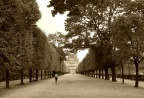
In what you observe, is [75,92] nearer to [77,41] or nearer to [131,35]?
[131,35]

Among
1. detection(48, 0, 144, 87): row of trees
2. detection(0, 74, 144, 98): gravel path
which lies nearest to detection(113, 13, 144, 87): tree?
detection(48, 0, 144, 87): row of trees

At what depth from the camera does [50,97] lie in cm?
1911

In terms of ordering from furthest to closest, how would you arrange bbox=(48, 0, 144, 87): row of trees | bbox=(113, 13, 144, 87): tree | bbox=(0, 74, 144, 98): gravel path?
bbox=(113, 13, 144, 87): tree
bbox=(0, 74, 144, 98): gravel path
bbox=(48, 0, 144, 87): row of trees

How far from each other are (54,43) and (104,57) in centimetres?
5651

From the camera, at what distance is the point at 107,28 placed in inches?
1951

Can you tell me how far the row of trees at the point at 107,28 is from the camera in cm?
1722

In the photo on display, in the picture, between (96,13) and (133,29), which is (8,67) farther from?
(96,13)

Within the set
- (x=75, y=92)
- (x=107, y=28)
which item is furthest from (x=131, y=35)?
(x=107, y=28)

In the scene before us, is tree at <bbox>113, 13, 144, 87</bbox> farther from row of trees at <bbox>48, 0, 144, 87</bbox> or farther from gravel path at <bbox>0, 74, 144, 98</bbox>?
gravel path at <bbox>0, 74, 144, 98</bbox>

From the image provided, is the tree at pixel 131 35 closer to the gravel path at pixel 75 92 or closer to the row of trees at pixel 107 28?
the row of trees at pixel 107 28

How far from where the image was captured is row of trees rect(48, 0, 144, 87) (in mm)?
17217

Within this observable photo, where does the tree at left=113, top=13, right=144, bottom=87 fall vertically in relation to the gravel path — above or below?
above

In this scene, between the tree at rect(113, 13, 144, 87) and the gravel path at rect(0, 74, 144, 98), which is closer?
the gravel path at rect(0, 74, 144, 98)

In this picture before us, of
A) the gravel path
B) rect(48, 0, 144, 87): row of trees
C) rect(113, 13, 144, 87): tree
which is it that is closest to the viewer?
→ rect(48, 0, 144, 87): row of trees
